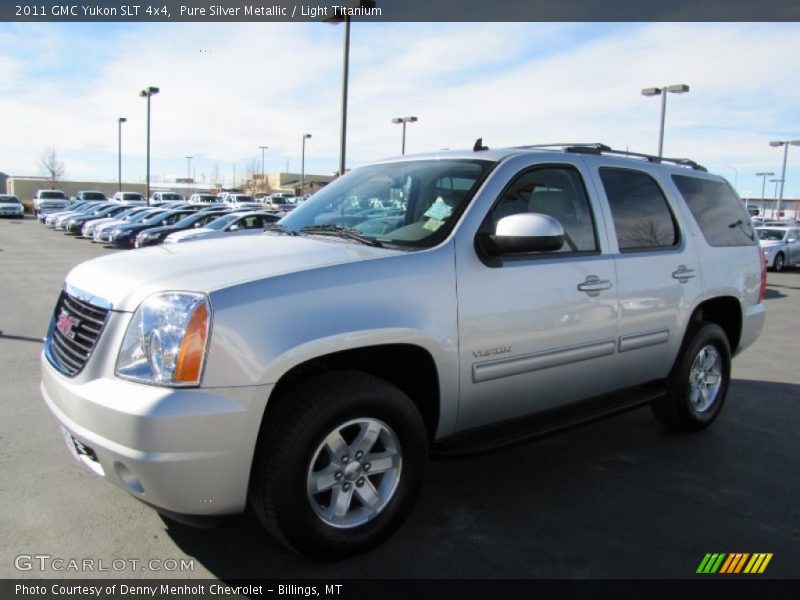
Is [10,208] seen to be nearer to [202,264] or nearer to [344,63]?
[344,63]

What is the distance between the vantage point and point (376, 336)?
2986 mm

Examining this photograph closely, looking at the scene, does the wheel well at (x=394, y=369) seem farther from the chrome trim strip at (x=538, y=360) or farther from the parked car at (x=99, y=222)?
the parked car at (x=99, y=222)

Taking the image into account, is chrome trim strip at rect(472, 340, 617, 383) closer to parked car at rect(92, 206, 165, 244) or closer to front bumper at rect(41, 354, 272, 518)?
front bumper at rect(41, 354, 272, 518)

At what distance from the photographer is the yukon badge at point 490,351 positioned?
3.37m

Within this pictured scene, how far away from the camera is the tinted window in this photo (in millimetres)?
4301

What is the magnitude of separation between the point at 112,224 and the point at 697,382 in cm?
2387

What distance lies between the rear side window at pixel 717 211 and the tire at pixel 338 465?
308 cm

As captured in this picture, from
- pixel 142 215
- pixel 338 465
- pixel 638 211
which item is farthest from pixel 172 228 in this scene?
pixel 338 465

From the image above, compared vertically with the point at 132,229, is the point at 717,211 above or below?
Answer: above

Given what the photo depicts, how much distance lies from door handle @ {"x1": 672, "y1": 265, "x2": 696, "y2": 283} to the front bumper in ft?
10.2

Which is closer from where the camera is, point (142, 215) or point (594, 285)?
point (594, 285)

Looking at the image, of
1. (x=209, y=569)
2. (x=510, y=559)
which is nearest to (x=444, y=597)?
(x=510, y=559)

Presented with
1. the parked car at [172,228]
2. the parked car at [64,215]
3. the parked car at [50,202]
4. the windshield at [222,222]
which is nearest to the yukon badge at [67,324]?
the windshield at [222,222]

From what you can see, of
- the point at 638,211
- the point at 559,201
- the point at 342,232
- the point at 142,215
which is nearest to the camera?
the point at 342,232
